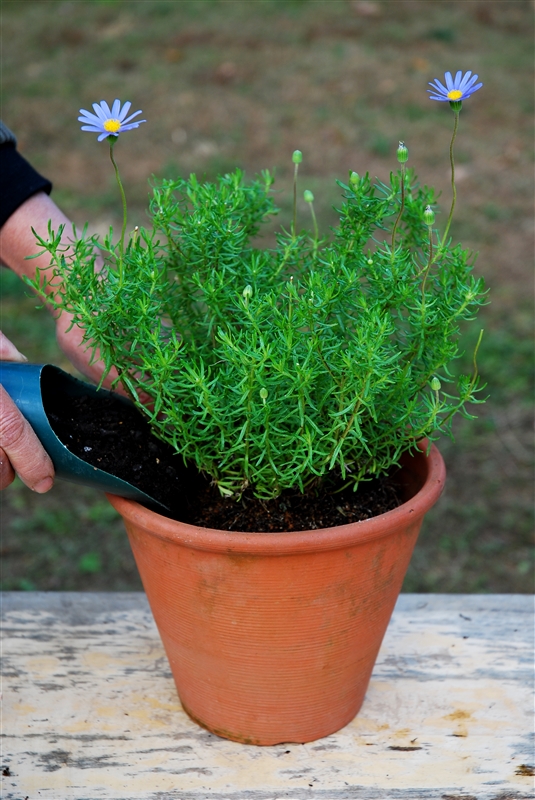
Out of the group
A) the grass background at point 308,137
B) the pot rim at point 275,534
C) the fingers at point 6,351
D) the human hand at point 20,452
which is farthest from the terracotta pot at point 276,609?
the grass background at point 308,137

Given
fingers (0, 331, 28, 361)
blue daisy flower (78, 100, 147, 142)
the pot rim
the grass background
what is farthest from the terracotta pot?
the grass background

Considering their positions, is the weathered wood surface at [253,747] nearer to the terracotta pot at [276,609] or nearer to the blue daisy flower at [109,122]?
the terracotta pot at [276,609]

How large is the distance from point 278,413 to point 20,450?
1.13 ft

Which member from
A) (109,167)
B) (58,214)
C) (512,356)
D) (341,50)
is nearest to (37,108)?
(109,167)

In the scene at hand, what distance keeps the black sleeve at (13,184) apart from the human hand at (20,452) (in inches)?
16.9

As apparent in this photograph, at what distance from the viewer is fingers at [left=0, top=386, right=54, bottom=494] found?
106 cm

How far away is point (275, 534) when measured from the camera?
1009 mm

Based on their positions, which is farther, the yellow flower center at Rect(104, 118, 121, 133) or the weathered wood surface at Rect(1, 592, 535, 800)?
the weathered wood surface at Rect(1, 592, 535, 800)

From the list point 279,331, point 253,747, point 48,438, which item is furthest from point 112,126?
point 253,747

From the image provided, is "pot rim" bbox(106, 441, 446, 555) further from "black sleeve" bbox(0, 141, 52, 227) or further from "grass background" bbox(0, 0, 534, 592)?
"grass background" bbox(0, 0, 534, 592)

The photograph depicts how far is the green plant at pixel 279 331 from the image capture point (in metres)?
0.99

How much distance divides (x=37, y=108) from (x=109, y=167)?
893mm

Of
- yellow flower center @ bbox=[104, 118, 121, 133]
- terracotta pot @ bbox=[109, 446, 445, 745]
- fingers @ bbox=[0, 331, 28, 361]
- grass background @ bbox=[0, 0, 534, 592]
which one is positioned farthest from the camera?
grass background @ bbox=[0, 0, 534, 592]

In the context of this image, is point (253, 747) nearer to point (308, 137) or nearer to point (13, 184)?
point (13, 184)
